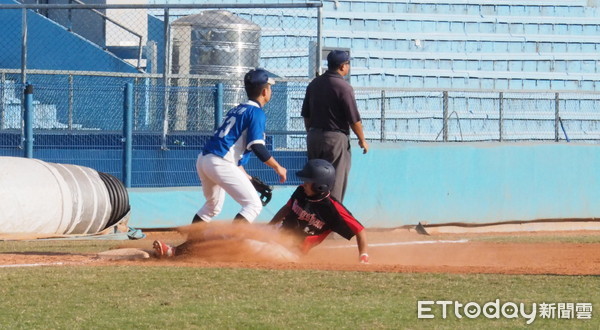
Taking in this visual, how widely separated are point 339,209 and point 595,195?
8677 millimetres

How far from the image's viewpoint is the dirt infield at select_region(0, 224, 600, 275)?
29.6 ft

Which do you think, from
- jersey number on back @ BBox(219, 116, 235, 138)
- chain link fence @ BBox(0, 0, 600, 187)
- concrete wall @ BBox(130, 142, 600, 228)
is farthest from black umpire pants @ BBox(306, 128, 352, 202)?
concrete wall @ BBox(130, 142, 600, 228)

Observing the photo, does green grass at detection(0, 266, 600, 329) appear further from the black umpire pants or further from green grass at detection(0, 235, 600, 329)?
the black umpire pants

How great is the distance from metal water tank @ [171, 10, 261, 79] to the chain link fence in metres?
0.02

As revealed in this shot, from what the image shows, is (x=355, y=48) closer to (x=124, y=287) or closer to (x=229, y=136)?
(x=229, y=136)

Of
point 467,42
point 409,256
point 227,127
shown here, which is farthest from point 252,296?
point 467,42

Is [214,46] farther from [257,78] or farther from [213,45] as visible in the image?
[257,78]

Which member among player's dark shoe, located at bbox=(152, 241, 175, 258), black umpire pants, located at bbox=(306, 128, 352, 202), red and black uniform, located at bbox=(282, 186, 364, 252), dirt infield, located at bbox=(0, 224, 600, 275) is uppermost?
black umpire pants, located at bbox=(306, 128, 352, 202)

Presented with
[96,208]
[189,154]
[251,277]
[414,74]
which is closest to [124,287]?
[251,277]

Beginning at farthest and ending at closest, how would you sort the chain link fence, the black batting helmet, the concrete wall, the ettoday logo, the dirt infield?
the concrete wall, the chain link fence, the black batting helmet, the dirt infield, the ettoday logo

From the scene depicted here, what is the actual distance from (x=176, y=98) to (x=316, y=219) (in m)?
6.13

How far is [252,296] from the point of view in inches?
283

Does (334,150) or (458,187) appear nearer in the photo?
(334,150)

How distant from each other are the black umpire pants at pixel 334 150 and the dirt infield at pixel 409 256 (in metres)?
0.82
